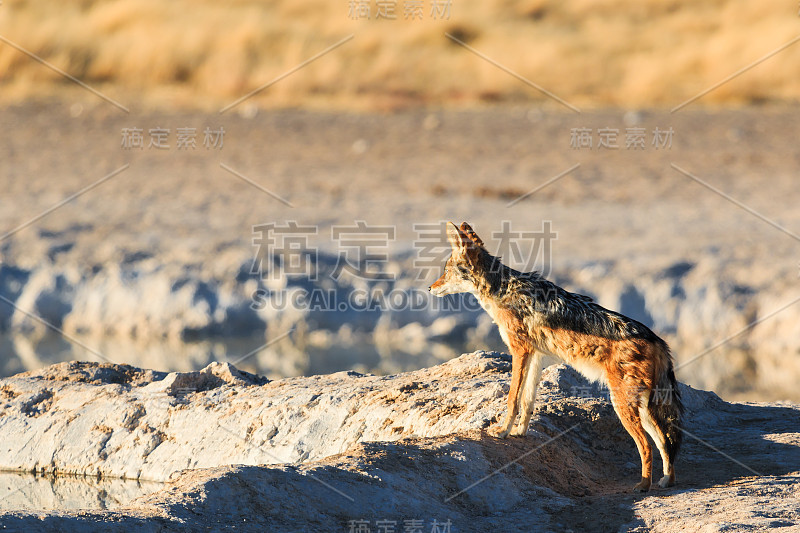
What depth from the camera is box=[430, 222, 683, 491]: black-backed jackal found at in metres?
5.38

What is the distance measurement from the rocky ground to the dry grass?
11.8m

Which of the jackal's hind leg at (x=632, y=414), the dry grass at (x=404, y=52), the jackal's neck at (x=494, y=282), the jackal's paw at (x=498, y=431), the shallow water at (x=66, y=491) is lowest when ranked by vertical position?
the shallow water at (x=66, y=491)

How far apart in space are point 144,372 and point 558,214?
7417mm

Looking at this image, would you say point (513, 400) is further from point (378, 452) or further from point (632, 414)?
point (378, 452)

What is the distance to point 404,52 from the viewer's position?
19078mm

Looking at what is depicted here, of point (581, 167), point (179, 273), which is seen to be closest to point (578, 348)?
point (179, 273)

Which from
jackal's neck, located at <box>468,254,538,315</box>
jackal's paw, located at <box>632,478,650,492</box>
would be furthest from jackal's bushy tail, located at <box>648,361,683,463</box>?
jackal's neck, located at <box>468,254,538,315</box>

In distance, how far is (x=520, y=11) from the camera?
2022cm

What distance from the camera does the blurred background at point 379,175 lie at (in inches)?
471

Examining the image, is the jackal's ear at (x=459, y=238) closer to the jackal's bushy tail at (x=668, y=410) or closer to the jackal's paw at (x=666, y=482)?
the jackal's bushy tail at (x=668, y=410)

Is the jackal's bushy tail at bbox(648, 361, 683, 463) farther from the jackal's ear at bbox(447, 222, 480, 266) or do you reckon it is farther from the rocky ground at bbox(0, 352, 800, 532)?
the jackal's ear at bbox(447, 222, 480, 266)

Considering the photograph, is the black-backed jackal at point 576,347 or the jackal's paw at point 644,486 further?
the black-backed jackal at point 576,347

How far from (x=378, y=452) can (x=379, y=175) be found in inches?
398

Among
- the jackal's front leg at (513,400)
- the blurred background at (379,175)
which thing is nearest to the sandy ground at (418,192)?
the blurred background at (379,175)
